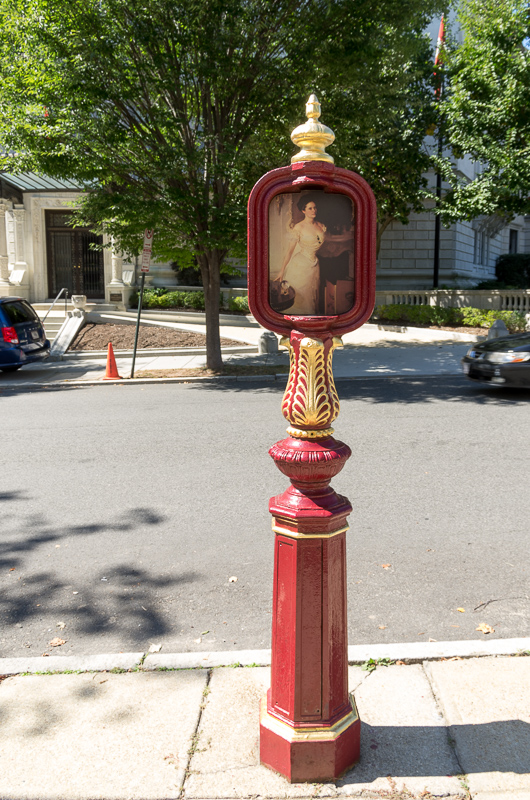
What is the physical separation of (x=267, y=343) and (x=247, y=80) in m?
6.57

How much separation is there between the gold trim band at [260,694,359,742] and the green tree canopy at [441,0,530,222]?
20117mm

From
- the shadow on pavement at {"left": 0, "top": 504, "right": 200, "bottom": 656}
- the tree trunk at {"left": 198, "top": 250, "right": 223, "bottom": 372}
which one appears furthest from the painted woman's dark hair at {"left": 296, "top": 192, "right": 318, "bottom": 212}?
the tree trunk at {"left": 198, "top": 250, "right": 223, "bottom": 372}

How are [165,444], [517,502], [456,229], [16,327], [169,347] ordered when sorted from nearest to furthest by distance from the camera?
[517,502]
[165,444]
[16,327]
[169,347]
[456,229]

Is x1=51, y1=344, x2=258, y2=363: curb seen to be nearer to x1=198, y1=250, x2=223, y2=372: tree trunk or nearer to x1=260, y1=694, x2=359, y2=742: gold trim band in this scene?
x1=198, y1=250, x2=223, y2=372: tree trunk

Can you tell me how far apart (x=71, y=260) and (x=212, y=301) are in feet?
44.5

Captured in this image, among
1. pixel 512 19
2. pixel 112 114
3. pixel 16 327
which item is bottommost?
pixel 16 327

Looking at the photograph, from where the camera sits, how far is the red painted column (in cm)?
252

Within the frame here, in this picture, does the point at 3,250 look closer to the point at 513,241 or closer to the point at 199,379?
the point at 199,379

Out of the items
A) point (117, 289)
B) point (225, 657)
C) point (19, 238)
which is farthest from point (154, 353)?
point (225, 657)

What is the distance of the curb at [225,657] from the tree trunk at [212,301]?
1166 cm

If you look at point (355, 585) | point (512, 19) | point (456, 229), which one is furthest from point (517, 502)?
point (456, 229)

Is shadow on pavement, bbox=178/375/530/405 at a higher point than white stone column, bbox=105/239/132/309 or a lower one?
lower

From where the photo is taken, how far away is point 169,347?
60.8 ft

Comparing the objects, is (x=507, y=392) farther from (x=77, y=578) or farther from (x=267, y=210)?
(x=267, y=210)
